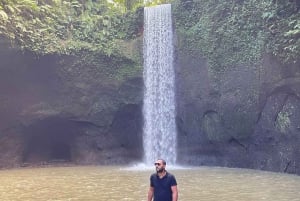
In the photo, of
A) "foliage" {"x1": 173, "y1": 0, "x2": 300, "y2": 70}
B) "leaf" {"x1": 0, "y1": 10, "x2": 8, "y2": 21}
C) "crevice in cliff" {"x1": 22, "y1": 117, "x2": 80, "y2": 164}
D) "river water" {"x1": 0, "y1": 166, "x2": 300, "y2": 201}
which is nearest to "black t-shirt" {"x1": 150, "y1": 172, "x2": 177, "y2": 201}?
"river water" {"x1": 0, "y1": 166, "x2": 300, "y2": 201}

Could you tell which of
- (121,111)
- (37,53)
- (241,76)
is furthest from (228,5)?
(37,53)

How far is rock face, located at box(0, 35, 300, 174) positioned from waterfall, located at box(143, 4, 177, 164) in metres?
0.47

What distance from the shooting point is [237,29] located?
21172mm

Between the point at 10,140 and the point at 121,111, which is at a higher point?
the point at 121,111

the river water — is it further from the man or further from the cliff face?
the man

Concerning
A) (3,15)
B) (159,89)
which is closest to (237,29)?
(159,89)

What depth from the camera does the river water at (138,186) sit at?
1239cm

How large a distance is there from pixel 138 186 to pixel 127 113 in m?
10.5

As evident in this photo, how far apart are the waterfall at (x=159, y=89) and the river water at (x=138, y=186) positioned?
16.2 ft

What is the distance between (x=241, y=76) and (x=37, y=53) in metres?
9.89

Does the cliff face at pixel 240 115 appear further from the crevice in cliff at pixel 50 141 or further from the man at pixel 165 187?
the man at pixel 165 187

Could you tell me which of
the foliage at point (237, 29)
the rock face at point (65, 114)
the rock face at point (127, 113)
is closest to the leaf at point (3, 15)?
the rock face at point (127, 113)

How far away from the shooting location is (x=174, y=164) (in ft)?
75.1

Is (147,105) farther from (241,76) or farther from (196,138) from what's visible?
(241,76)
